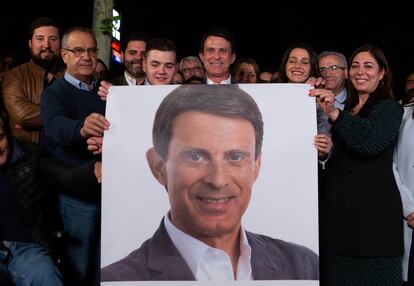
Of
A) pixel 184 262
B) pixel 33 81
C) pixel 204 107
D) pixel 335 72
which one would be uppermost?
pixel 335 72

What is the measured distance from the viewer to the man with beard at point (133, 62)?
4703 millimetres

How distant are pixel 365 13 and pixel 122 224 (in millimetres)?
15678

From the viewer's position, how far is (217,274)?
317 centimetres

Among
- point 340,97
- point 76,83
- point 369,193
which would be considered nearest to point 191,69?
point 340,97

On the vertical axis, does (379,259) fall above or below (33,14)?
below

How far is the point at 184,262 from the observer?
3176 millimetres

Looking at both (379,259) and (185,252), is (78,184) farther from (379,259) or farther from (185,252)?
(379,259)

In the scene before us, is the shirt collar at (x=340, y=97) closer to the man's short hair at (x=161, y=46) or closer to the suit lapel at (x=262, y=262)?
the man's short hair at (x=161, y=46)

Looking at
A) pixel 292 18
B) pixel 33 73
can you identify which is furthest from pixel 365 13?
pixel 33 73

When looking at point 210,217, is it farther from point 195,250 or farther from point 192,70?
point 192,70

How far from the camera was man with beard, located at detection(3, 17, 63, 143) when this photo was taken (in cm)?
426

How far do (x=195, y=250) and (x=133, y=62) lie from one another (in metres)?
1.96

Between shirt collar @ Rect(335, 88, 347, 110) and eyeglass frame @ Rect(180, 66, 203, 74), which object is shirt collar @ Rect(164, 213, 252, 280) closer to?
shirt collar @ Rect(335, 88, 347, 110)

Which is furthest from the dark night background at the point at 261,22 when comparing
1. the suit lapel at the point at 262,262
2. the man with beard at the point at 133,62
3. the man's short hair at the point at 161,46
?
the suit lapel at the point at 262,262
